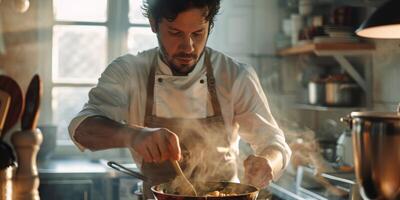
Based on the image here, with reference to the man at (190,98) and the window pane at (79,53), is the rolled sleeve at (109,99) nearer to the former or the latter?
the man at (190,98)

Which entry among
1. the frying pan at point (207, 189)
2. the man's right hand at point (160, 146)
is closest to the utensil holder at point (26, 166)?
the frying pan at point (207, 189)

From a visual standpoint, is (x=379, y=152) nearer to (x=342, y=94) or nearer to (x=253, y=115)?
(x=253, y=115)

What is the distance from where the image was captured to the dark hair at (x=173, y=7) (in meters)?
1.76

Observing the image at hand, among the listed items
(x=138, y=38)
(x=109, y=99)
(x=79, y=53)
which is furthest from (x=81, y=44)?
(x=109, y=99)

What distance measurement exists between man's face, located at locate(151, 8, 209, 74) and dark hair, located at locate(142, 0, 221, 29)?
13 mm

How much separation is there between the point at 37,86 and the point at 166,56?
84 centimetres

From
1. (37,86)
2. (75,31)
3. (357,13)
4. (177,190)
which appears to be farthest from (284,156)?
(75,31)

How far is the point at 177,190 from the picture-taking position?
59.1 inches

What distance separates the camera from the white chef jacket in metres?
1.92

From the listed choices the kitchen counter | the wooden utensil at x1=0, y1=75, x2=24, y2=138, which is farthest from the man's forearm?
the kitchen counter

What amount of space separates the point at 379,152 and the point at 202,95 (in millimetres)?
952

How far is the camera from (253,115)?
76.3 inches

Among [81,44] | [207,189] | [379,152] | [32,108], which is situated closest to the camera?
[379,152]

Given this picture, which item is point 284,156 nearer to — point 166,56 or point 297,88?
point 166,56
